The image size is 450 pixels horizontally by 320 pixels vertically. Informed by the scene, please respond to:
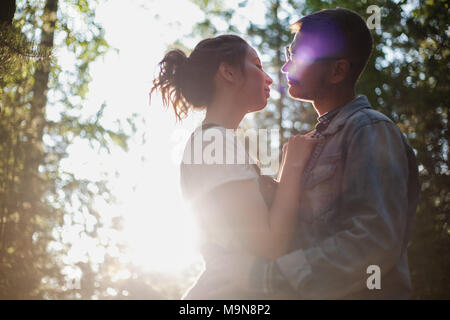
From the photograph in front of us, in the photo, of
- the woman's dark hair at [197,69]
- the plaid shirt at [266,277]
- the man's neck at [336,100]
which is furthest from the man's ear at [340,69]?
the plaid shirt at [266,277]

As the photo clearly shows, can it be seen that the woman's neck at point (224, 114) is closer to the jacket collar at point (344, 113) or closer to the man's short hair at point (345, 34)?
the jacket collar at point (344, 113)

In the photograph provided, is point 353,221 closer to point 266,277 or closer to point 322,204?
point 322,204

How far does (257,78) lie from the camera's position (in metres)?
2.82

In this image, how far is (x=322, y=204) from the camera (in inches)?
89.1

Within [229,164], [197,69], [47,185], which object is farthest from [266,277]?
[47,185]

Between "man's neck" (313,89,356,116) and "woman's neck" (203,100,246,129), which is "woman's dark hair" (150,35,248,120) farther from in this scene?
"man's neck" (313,89,356,116)

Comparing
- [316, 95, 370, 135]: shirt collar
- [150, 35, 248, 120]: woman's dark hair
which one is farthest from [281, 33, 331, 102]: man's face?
[150, 35, 248, 120]: woman's dark hair

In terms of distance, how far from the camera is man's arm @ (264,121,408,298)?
2.02 m

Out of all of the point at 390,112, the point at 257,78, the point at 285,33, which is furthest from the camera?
the point at 285,33

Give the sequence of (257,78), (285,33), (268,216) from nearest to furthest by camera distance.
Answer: (268,216), (257,78), (285,33)

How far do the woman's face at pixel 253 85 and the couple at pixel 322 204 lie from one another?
0.23 meters

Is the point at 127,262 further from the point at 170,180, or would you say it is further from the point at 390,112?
the point at 390,112

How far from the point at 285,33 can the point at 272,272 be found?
11.6 m
